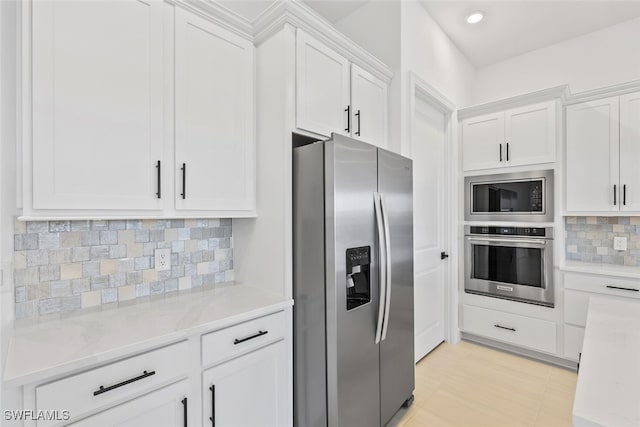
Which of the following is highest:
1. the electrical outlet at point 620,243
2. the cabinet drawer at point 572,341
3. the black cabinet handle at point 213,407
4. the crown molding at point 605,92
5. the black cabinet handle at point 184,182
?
the crown molding at point 605,92

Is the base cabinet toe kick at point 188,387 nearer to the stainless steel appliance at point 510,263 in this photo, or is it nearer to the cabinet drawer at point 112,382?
the cabinet drawer at point 112,382

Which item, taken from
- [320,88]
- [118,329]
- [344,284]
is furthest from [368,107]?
[118,329]

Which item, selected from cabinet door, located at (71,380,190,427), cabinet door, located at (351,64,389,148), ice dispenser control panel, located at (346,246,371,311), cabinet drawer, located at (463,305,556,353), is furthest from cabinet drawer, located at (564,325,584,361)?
cabinet door, located at (71,380,190,427)

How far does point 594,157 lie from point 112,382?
3648mm

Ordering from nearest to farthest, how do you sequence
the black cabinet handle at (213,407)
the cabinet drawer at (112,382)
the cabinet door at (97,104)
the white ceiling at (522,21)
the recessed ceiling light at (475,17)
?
the cabinet drawer at (112,382) < the cabinet door at (97,104) < the black cabinet handle at (213,407) < the white ceiling at (522,21) < the recessed ceiling light at (475,17)

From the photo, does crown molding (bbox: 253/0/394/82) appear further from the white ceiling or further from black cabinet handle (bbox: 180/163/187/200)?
the white ceiling

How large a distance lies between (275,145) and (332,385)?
129 cm

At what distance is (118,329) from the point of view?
1269 millimetres

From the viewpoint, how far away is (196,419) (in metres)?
1.31

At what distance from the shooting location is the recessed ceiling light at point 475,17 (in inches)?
110

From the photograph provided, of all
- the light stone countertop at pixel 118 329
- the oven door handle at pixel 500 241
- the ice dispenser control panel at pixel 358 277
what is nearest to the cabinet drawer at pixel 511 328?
the oven door handle at pixel 500 241

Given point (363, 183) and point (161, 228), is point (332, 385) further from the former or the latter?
point (161, 228)

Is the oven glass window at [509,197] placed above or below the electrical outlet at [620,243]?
above

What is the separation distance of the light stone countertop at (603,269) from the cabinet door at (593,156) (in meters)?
0.49
